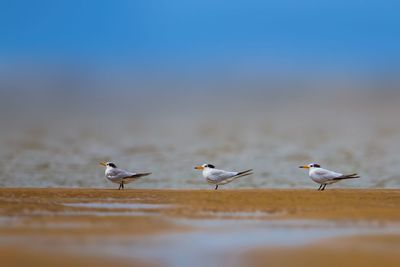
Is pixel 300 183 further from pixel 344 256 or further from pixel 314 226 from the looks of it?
pixel 344 256

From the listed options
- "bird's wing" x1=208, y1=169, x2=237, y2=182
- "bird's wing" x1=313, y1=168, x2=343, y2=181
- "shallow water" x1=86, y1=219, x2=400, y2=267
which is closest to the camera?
"shallow water" x1=86, y1=219, x2=400, y2=267

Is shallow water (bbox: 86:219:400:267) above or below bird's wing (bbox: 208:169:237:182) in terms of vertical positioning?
below

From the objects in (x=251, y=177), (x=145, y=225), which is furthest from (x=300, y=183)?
(x=145, y=225)

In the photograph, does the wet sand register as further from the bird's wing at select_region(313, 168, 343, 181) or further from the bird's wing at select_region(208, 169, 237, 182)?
the bird's wing at select_region(208, 169, 237, 182)

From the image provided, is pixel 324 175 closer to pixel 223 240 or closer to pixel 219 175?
pixel 219 175

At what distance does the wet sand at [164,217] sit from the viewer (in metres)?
7.52

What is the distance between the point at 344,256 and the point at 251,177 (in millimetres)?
10332

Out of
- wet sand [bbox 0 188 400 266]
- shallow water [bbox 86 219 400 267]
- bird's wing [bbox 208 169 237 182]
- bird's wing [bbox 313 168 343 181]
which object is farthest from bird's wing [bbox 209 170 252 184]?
shallow water [bbox 86 219 400 267]

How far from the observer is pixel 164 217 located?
988 centimetres

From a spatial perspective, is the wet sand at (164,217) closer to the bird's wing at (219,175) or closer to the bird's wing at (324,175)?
the bird's wing at (324,175)

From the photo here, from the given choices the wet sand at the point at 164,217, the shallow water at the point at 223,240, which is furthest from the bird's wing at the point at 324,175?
the shallow water at the point at 223,240

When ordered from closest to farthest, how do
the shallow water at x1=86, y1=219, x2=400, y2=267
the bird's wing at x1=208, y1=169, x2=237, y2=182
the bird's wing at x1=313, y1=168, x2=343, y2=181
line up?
the shallow water at x1=86, y1=219, x2=400, y2=267
the bird's wing at x1=313, y1=168, x2=343, y2=181
the bird's wing at x1=208, y1=169, x2=237, y2=182

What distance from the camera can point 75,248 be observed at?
7.72m

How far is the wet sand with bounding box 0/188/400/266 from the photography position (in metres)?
7.52
